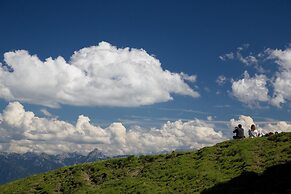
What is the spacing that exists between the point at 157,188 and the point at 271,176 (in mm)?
11808

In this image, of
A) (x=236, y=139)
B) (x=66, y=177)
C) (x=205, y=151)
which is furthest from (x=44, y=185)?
(x=236, y=139)

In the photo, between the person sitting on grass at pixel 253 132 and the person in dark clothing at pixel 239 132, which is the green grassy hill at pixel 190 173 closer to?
the person in dark clothing at pixel 239 132

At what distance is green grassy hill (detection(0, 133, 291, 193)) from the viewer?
3966 centimetres

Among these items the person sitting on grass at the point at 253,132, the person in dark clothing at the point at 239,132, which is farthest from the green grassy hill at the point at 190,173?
the person sitting on grass at the point at 253,132

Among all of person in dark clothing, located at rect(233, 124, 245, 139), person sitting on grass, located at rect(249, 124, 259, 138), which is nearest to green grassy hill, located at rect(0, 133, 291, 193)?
person in dark clothing, located at rect(233, 124, 245, 139)

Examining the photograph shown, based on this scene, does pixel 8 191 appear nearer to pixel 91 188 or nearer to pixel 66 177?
pixel 66 177

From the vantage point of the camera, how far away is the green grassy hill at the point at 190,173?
39.7 m

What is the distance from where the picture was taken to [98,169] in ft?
185

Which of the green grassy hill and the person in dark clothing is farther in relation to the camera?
the person in dark clothing

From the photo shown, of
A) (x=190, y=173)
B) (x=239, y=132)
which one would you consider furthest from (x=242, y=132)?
(x=190, y=173)

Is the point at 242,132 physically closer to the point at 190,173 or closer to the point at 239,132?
the point at 239,132

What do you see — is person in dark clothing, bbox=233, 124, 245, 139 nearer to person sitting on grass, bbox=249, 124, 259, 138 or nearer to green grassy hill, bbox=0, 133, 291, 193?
person sitting on grass, bbox=249, 124, 259, 138

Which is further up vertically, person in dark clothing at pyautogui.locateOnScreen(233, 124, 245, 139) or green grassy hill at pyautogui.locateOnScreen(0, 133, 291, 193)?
person in dark clothing at pyautogui.locateOnScreen(233, 124, 245, 139)

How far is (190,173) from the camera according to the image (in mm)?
46438
